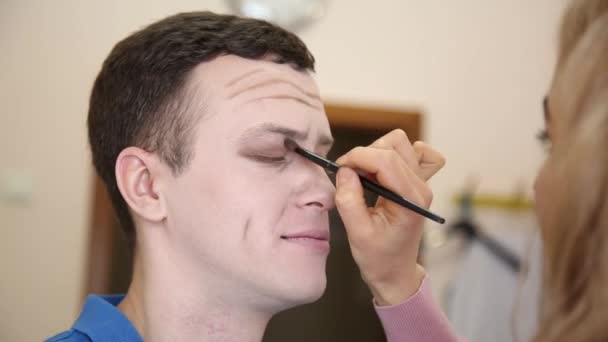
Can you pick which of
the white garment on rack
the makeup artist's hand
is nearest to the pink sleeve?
the makeup artist's hand

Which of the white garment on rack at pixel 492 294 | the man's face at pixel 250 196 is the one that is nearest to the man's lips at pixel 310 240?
the man's face at pixel 250 196

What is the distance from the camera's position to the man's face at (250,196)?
830 millimetres

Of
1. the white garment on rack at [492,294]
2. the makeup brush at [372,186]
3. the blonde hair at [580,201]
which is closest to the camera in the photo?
the blonde hair at [580,201]

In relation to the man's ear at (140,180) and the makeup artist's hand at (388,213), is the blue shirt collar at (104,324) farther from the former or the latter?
the makeup artist's hand at (388,213)

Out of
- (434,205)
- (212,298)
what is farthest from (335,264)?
(212,298)

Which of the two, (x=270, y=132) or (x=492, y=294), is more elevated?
(x=270, y=132)

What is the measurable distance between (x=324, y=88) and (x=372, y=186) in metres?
1.02

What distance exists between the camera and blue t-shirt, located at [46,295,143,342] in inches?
31.7

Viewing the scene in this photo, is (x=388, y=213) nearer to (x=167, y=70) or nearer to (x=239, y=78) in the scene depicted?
(x=239, y=78)

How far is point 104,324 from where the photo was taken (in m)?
0.82

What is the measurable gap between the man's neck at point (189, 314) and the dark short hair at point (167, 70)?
0.53ft

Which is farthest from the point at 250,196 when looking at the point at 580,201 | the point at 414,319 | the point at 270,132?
the point at 580,201

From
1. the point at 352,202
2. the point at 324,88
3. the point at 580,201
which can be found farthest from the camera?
the point at 324,88

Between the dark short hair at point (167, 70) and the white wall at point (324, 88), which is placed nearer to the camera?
the dark short hair at point (167, 70)
